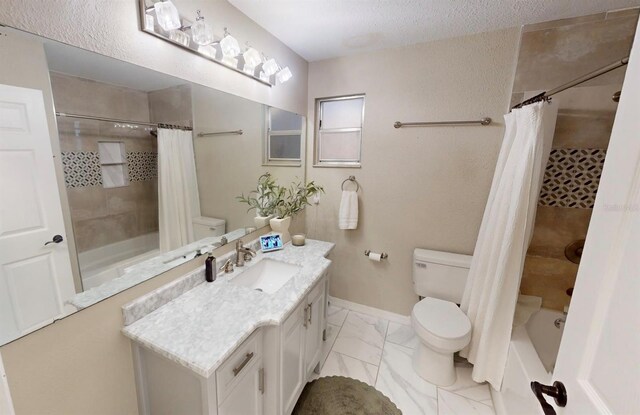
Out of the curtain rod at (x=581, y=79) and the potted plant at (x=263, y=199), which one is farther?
the potted plant at (x=263, y=199)

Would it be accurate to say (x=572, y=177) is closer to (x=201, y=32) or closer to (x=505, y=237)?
(x=505, y=237)

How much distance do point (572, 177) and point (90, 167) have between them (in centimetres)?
274

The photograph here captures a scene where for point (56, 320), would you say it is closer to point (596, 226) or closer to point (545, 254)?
point (596, 226)

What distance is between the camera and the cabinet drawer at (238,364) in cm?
95

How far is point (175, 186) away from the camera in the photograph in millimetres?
1338

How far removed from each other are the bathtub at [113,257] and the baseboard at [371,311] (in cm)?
187

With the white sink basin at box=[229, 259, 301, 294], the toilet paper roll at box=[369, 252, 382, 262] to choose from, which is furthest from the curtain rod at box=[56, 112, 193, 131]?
the toilet paper roll at box=[369, 252, 382, 262]

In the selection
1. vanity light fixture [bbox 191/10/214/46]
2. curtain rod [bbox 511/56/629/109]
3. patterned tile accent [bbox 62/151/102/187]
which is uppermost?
vanity light fixture [bbox 191/10/214/46]

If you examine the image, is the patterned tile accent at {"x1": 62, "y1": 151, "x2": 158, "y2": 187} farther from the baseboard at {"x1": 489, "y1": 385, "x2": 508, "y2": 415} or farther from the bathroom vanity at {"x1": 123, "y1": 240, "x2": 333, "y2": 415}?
the baseboard at {"x1": 489, "y1": 385, "x2": 508, "y2": 415}

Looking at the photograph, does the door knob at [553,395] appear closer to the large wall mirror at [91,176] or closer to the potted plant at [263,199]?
the large wall mirror at [91,176]

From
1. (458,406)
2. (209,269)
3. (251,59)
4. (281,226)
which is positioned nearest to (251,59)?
(251,59)

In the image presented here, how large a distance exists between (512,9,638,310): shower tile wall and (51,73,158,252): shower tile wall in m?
2.34

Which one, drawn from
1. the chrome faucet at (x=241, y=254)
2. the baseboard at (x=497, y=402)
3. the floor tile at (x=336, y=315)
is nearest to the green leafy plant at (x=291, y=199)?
the chrome faucet at (x=241, y=254)

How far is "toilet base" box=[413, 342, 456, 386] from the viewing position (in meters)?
1.75
